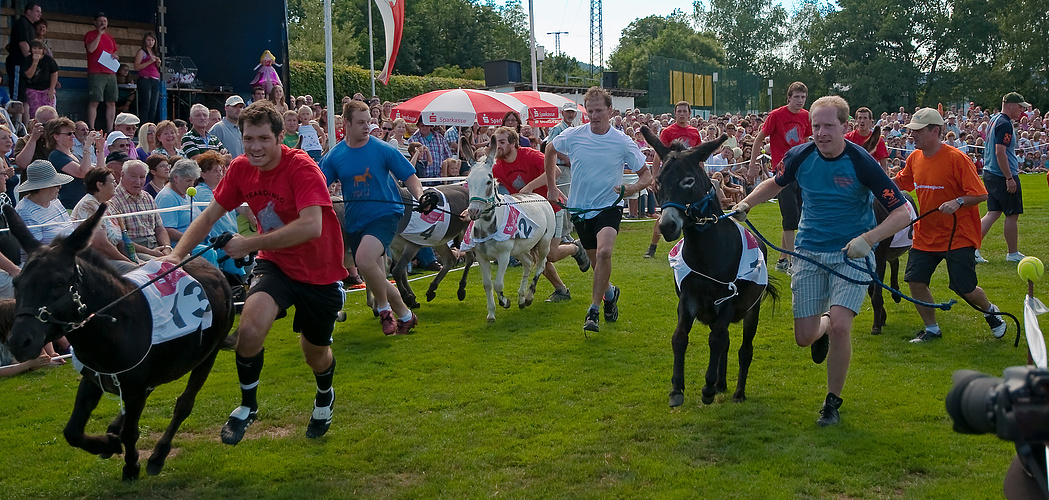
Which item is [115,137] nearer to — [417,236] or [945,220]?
[417,236]

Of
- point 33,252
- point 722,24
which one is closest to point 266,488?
point 33,252

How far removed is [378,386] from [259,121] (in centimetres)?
285

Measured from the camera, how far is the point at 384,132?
15.4m

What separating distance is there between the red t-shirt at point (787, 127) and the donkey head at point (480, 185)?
394 cm

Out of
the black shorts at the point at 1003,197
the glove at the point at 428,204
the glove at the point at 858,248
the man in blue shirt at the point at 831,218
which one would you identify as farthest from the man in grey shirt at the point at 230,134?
the black shorts at the point at 1003,197

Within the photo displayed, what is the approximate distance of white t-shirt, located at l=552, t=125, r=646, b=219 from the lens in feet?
28.5

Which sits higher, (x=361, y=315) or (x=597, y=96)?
(x=597, y=96)

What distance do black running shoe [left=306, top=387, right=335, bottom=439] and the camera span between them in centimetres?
455

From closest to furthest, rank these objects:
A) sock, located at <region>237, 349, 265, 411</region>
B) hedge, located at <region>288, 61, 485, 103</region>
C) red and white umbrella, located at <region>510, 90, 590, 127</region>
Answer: sock, located at <region>237, 349, 265, 411</region> → red and white umbrella, located at <region>510, 90, 590, 127</region> → hedge, located at <region>288, 61, 485, 103</region>

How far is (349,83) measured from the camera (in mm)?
32125

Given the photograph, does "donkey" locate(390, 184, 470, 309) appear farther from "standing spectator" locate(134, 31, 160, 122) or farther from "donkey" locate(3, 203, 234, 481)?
"standing spectator" locate(134, 31, 160, 122)

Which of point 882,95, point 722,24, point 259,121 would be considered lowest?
point 259,121

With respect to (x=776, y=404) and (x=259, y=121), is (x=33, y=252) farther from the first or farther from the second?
(x=776, y=404)

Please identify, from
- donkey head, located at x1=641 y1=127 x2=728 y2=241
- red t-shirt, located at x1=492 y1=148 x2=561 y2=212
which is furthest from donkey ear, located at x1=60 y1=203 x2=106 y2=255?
red t-shirt, located at x1=492 y1=148 x2=561 y2=212
